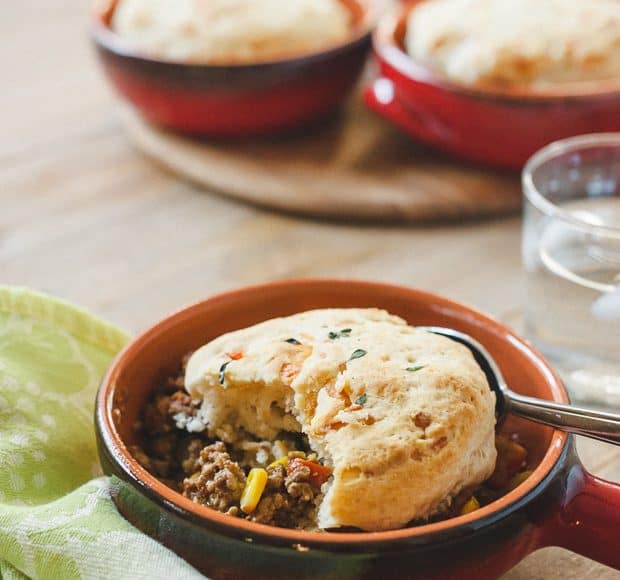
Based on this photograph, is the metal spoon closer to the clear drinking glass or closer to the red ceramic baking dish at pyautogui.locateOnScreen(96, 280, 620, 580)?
the red ceramic baking dish at pyautogui.locateOnScreen(96, 280, 620, 580)

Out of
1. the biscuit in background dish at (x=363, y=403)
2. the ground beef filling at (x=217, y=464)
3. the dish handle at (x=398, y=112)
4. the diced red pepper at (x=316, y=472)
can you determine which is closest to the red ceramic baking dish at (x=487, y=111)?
the dish handle at (x=398, y=112)

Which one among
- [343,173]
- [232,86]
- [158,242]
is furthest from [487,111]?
[158,242]

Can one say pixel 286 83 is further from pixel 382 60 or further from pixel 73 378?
pixel 73 378

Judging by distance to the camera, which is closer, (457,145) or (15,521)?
(15,521)

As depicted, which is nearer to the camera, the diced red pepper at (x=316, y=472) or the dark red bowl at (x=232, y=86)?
the diced red pepper at (x=316, y=472)

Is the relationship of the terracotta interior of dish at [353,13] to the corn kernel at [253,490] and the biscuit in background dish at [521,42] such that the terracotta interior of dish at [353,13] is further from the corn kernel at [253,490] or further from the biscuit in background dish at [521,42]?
the corn kernel at [253,490]

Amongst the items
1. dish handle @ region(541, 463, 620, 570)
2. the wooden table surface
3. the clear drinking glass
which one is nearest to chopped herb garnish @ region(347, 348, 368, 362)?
dish handle @ region(541, 463, 620, 570)

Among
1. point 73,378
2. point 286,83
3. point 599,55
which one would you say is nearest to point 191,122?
point 286,83
